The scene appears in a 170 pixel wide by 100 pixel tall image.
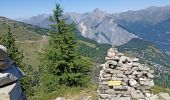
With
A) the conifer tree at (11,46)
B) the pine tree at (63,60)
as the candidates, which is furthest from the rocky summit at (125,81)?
the conifer tree at (11,46)

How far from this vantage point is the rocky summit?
2673cm

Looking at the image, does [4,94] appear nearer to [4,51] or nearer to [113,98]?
[4,51]

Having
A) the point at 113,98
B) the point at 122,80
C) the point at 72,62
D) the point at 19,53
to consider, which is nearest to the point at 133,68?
the point at 122,80

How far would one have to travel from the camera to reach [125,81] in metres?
27.3

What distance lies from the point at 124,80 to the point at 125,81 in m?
0.11

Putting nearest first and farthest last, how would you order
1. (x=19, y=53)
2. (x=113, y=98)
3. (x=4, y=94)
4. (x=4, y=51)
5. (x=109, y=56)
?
(x=4, y=94), (x=4, y=51), (x=113, y=98), (x=109, y=56), (x=19, y=53)

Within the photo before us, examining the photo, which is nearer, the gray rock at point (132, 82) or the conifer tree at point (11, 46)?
the gray rock at point (132, 82)

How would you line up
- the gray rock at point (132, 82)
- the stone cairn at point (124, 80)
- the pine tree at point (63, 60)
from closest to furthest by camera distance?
the stone cairn at point (124, 80), the gray rock at point (132, 82), the pine tree at point (63, 60)

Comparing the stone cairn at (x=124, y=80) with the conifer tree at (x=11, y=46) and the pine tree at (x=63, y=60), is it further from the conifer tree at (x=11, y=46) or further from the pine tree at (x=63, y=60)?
the conifer tree at (x=11, y=46)

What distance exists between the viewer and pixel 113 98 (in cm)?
2656

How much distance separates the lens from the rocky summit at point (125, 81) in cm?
2673

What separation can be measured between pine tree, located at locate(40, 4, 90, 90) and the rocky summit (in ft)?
67.8

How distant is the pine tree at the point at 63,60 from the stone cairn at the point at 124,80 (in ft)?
67.7

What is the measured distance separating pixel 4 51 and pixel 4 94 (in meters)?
2.19
